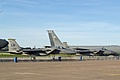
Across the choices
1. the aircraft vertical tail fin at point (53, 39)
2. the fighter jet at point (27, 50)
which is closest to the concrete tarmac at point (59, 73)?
the fighter jet at point (27, 50)

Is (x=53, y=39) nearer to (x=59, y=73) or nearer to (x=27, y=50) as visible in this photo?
(x=27, y=50)

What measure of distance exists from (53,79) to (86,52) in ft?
280

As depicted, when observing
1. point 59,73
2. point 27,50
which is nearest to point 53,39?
point 27,50

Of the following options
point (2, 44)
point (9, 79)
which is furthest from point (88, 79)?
point (2, 44)

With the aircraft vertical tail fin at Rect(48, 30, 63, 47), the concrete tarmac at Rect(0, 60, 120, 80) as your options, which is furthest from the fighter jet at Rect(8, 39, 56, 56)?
the concrete tarmac at Rect(0, 60, 120, 80)

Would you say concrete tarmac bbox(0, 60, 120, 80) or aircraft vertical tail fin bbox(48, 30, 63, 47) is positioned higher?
aircraft vertical tail fin bbox(48, 30, 63, 47)


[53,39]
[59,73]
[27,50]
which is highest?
[53,39]

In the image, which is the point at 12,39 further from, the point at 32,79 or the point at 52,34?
the point at 32,79

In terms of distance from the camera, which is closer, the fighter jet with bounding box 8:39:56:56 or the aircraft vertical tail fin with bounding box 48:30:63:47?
the fighter jet with bounding box 8:39:56:56

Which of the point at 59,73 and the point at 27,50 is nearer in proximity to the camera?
the point at 59,73

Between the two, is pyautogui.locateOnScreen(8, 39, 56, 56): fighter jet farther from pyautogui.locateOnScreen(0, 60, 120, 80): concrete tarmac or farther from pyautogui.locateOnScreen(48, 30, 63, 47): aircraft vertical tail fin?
pyautogui.locateOnScreen(0, 60, 120, 80): concrete tarmac

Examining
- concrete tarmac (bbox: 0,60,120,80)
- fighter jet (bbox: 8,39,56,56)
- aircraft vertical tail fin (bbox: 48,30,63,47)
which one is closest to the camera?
concrete tarmac (bbox: 0,60,120,80)

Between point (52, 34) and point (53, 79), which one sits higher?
point (52, 34)

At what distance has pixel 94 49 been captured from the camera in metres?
113
